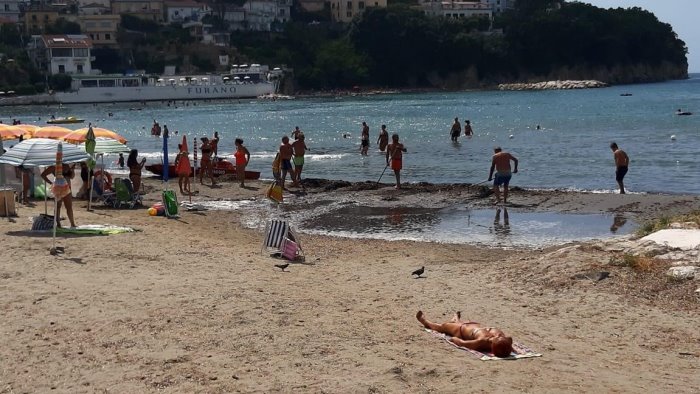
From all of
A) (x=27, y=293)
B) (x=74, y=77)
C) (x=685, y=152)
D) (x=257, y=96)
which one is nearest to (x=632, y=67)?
(x=257, y=96)

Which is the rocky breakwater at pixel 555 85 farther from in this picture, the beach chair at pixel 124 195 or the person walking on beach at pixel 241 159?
the beach chair at pixel 124 195

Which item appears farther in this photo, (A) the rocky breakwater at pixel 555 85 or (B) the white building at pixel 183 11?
(B) the white building at pixel 183 11

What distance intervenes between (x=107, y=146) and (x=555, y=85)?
124860mm

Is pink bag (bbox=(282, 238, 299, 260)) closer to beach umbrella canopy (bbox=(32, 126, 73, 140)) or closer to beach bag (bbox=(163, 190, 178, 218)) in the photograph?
beach bag (bbox=(163, 190, 178, 218))

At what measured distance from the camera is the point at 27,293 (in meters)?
10.7

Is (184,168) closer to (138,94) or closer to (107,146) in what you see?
(107,146)

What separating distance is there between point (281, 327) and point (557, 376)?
2901 mm

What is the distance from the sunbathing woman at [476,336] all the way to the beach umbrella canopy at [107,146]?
11.5 metres

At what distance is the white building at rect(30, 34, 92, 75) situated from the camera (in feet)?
418

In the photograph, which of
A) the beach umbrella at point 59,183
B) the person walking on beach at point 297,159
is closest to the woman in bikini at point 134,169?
the person walking on beach at point 297,159

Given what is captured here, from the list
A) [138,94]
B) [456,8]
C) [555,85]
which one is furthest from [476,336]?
[456,8]

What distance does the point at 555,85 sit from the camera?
13812 cm

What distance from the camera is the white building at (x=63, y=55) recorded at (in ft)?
418

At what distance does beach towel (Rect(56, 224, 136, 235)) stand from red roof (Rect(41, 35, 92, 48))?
119m
